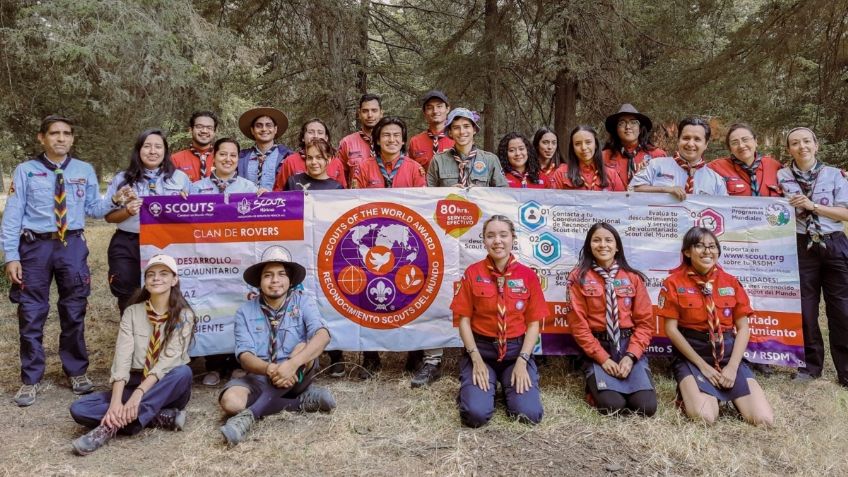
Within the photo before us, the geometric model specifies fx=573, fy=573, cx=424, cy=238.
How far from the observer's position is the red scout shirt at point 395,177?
5371 mm

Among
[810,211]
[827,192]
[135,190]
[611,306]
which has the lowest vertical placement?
[611,306]

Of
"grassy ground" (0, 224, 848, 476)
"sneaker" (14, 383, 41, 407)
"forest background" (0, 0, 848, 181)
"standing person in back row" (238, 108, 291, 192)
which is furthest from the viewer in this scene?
"forest background" (0, 0, 848, 181)

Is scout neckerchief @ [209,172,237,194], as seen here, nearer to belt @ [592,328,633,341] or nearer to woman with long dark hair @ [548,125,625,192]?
woman with long dark hair @ [548,125,625,192]

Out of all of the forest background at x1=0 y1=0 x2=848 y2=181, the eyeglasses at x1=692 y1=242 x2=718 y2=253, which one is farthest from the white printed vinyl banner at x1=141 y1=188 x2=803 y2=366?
the forest background at x1=0 y1=0 x2=848 y2=181

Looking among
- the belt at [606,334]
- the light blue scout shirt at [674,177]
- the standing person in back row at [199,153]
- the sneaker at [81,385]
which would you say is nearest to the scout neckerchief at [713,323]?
the belt at [606,334]

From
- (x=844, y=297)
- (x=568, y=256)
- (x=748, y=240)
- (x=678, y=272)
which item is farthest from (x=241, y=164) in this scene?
(x=844, y=297)

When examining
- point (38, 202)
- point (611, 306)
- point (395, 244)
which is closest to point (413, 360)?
point (395, 244)

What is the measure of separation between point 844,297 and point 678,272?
1.61 metres

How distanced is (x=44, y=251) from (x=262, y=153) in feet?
6.95

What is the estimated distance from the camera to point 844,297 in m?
4.79

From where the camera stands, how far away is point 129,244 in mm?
5035

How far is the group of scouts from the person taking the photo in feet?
13.3

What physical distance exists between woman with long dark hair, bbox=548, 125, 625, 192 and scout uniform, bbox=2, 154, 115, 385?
4.24 m

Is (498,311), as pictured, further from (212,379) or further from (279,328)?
(212,379)
